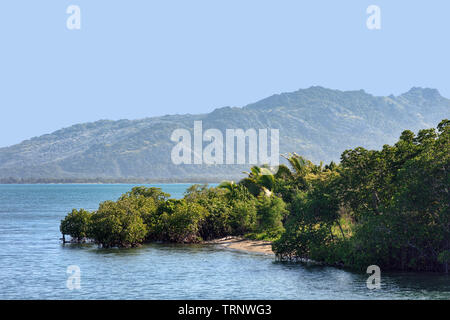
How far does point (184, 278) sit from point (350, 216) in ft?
49.6

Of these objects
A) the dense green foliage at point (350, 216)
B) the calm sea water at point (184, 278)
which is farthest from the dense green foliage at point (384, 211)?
the calm sea water at point (184, 278)

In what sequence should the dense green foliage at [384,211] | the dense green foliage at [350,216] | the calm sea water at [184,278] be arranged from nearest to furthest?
the calm sea water at [184,278]
the dense green foliage at [384,211]
the dense green foliage at [350,216]

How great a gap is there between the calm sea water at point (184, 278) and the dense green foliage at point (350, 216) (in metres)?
1.73

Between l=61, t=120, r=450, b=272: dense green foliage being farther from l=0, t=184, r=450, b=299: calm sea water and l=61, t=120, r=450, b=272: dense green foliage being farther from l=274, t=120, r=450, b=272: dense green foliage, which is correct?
l=0, t=184, r=450, b=299: calm sea water

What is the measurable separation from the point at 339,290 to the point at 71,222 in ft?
111

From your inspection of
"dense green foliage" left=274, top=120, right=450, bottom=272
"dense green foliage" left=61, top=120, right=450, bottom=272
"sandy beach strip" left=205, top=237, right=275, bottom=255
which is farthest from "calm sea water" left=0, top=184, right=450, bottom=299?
"sandy beach strip" left=205, top=237, right=275, bottom=255

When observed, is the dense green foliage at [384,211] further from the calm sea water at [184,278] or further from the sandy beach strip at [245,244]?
the sandy beach strip at [245,244]

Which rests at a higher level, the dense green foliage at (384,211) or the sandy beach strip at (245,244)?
the dense green foliage at (384,211)

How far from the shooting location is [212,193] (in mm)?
69062

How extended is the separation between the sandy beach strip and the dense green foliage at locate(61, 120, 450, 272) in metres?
1.36

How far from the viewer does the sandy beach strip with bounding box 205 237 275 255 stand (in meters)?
56.1

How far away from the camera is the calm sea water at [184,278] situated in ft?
117
